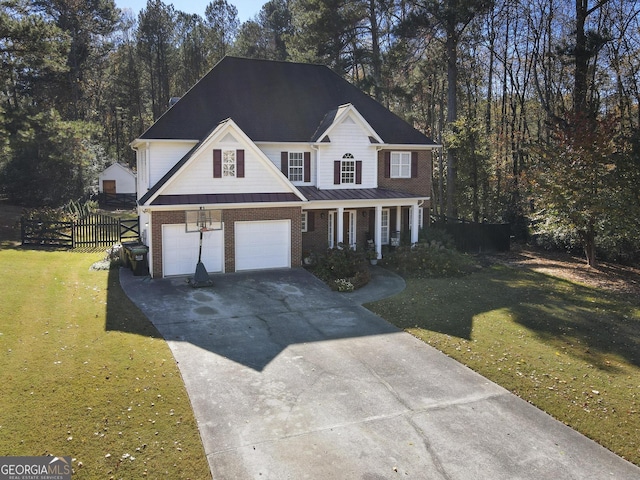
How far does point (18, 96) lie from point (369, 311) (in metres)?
40.8

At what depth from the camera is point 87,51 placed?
43625mm

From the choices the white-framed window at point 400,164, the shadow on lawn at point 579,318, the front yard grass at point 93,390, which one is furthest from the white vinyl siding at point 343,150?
the front yard grass at point 93,390

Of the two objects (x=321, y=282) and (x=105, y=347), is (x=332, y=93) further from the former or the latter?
(x=105, y=347)

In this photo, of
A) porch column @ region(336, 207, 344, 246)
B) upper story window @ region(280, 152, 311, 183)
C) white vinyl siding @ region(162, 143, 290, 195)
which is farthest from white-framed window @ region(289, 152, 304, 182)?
white vinyl siding @ region(162, 143, 290, 195)

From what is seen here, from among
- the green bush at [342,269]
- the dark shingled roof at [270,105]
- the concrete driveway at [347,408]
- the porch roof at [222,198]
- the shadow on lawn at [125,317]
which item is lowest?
the concrete driveway at [347,408]

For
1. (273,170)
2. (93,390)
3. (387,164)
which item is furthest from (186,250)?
(387,164)

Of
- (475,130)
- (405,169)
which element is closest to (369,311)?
(405,169)

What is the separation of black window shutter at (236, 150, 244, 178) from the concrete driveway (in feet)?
21.7

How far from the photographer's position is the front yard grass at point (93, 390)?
723 centimetres

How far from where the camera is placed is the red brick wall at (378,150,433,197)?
24.5 meters

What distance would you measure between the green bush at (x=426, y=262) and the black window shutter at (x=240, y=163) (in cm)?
756

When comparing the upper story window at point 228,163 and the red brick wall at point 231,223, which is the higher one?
the upper story window at point 228,163

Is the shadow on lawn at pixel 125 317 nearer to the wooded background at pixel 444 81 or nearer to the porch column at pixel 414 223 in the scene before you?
the porch column at pixel 414 223

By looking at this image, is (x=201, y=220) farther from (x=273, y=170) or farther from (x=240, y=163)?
(x=273, y=170)
